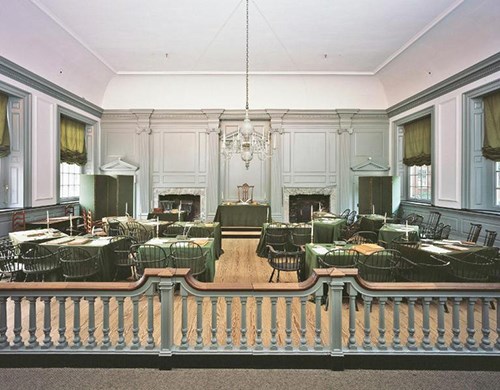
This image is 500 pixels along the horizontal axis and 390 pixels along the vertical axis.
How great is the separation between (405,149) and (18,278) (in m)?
10.7

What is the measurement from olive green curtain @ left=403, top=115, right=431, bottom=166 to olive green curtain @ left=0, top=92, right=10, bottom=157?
10668 millimetres

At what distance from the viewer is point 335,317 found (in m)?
2.88

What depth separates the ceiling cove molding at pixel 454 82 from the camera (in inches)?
260

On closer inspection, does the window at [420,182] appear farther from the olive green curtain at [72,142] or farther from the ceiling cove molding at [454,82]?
the olive green curtain at [72,142]

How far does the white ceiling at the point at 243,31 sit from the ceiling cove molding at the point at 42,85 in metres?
1.33

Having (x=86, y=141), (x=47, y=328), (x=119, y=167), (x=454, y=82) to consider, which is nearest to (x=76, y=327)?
(x=47, y=328)

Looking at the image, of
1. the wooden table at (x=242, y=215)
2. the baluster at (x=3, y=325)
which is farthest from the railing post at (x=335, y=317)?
the wooden table at (x=242, y=215)

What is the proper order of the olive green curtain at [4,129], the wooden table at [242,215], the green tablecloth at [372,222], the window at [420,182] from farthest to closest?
the wooden table at [242,215]
the window at [420,182]
the green tablecloth at [372,222]
the olive green curtain at [4,129]

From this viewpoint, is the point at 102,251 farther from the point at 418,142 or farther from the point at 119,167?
the point at 418,142

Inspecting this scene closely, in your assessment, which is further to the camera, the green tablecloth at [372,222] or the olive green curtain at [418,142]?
the olive green curtain at [418,142]

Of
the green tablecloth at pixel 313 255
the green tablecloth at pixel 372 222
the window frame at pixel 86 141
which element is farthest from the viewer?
the window frame at pixel 86 141

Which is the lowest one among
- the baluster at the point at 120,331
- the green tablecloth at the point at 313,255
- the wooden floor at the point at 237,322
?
the wooden floor at the point at 237,322

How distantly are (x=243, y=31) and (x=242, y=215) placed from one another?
199 inches

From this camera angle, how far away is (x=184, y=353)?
2.88 metres
